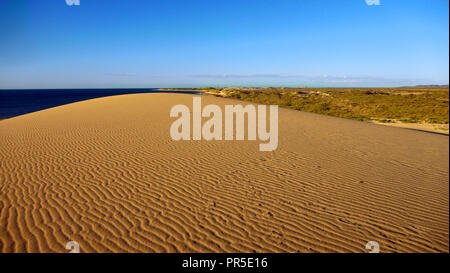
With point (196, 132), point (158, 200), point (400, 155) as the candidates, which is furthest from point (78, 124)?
point (400, 155)

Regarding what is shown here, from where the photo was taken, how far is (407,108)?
27172mm

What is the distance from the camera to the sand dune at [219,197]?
13.1 ft

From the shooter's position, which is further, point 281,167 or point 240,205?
point 281,167

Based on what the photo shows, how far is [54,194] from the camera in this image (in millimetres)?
5406

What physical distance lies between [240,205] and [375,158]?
6588 mm

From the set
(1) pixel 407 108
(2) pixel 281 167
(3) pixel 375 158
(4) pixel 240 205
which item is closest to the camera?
(4) pixel 240 205

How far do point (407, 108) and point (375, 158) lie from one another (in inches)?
962

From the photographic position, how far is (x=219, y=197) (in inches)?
216

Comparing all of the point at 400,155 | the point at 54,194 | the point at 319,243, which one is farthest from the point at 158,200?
the point at 400,155

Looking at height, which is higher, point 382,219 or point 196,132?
point 196,132

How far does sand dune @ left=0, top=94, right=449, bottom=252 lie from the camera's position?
3.99 meters
